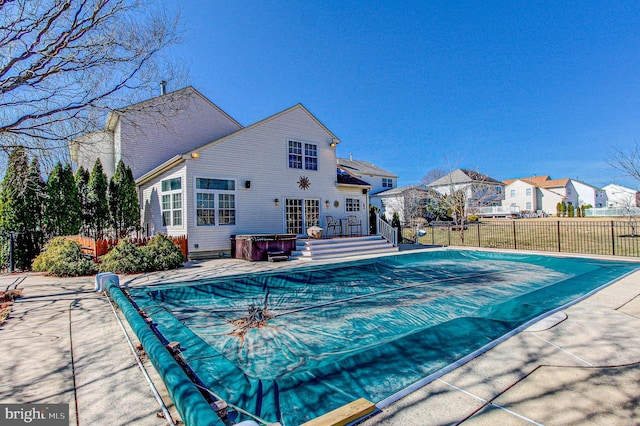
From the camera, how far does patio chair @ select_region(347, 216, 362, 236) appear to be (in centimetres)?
1659

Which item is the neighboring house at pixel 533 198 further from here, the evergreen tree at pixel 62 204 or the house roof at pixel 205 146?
the evergreen tree at pixel 62 204

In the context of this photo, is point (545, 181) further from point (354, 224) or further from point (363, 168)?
point (354, 224)

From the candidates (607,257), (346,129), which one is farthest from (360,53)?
(607,257)

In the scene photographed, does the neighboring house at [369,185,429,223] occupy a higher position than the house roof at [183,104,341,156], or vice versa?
the house roof at [183,104,341,156]

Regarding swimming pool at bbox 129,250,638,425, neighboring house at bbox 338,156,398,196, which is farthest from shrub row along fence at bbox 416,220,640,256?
neighboring house at bbox 338,156,398,196

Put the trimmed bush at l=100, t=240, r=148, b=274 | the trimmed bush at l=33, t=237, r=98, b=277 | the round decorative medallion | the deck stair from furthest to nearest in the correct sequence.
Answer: the round decorative medallion, the deck stair, the trimmed bush at l=100, t=240, r=148, b=274, the trimmed bush at l=33, t=237, r=98, b=277

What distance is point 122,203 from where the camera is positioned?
14.2m

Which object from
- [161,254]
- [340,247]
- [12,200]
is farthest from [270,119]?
[12,200]

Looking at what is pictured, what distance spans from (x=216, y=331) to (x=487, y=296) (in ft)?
19.8

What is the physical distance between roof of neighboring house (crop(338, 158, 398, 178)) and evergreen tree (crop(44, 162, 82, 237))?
24783 millimetres

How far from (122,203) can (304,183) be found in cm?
838

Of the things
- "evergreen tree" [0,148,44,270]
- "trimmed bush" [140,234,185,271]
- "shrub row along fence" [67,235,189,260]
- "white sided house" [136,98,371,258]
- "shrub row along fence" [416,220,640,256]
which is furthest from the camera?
"shrub row along fence" [416,220,640,256]

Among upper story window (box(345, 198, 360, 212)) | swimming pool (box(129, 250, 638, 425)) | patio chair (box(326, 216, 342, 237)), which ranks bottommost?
swimming pool (box(129, 250, 638, 425))

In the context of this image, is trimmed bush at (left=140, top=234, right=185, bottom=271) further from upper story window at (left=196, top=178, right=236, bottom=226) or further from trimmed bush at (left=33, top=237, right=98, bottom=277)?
upper story window at (left=196, top=178, right=236, bottom=226)
